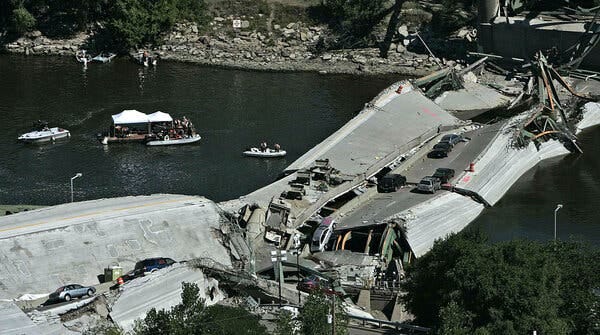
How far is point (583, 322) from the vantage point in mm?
42531

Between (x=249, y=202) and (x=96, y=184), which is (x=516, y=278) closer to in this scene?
(x=249, y=202)

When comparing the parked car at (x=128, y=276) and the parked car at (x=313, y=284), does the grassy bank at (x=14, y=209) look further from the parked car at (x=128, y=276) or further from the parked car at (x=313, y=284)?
the parked car at (x=313, y=284)

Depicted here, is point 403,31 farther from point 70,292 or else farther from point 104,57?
point 70,292

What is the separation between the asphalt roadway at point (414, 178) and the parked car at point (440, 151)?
30cm

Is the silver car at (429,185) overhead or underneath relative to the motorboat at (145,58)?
overhead

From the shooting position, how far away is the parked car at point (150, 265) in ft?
167

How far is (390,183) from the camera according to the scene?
6975cm

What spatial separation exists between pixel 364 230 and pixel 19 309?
22095mm

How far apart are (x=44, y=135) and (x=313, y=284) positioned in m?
38.5

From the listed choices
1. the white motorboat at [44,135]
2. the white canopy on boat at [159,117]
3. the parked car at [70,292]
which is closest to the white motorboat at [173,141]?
the white canopy on boat at [159,117]

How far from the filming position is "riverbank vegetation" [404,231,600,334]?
135 feet

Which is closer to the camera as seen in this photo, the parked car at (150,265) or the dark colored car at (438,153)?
the parked car at (150,265)

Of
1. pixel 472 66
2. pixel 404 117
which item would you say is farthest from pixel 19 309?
pixel 472 66

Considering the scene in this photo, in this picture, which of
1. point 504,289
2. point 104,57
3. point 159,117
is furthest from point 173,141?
point 504,289
